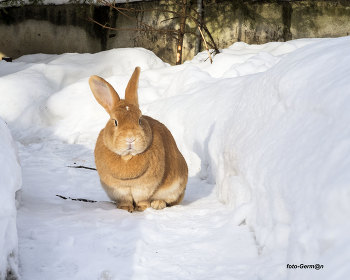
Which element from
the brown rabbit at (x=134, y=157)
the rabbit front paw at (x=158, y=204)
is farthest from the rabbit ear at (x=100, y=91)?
the rabbit front paw at (x=158, y=204)

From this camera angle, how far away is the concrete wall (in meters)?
8.20

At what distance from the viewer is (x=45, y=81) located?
7.90 metres

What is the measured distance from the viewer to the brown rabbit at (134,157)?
2709 mm

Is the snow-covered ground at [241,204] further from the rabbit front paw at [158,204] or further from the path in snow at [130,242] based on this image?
the rabbit front paw at [158,204]

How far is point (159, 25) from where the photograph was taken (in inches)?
365

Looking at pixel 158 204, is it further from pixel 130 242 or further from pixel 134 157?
pixel 130 242

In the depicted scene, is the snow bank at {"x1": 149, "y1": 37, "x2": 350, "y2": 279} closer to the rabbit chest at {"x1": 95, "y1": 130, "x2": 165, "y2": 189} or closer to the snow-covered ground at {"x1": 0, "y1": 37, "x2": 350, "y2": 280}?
the snow-covered ground at {"x1": 0, "y1": 37, "x2": 350, "y2": 280}

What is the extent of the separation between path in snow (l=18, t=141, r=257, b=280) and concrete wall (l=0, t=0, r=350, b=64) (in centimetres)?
631

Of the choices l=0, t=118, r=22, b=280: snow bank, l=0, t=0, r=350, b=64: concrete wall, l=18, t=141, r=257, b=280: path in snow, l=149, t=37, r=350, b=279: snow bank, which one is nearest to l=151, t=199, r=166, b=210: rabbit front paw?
l=18, t=141, r=257, b=280: path in snow

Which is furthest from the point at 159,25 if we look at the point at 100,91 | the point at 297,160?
the point at 297,160

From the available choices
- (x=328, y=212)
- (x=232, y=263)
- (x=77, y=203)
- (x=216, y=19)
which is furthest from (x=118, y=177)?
(x=216, y=19)

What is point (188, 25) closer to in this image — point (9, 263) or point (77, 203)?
point (77, 203)

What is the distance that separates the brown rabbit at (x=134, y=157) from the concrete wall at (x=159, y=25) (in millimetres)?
6238

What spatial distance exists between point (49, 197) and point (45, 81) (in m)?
5.09
